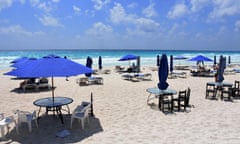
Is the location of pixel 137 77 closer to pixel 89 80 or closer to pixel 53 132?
pixel 89 80

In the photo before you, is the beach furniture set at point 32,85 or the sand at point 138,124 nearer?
the sand at point 138,124

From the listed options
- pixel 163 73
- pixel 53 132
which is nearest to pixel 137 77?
pixel 163 73

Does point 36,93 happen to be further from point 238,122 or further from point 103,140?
point 238,122

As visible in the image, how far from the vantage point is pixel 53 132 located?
593 cm

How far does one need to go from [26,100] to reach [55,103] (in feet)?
11.4

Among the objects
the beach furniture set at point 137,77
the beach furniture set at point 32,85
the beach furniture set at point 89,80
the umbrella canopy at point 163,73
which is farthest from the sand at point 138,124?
the beach furniture set at point 137,77

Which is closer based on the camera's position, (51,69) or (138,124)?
(51,69)

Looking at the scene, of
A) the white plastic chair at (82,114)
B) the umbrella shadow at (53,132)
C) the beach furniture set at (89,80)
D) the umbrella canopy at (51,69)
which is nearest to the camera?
the umbrella shadow at (53,132)

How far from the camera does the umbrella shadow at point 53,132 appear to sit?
5.42 m

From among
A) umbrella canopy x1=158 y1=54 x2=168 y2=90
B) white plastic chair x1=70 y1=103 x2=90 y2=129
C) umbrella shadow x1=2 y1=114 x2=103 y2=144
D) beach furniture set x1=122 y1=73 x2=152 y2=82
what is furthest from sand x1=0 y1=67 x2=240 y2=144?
beach furniture set x1=122 y1=73 x2=152 y2=82

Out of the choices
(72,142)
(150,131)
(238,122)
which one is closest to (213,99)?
(238,122)

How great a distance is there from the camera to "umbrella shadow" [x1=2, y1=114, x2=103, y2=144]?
5.42m

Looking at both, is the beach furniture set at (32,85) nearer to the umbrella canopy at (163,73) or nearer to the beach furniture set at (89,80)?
the beach furniture set at (89,80)

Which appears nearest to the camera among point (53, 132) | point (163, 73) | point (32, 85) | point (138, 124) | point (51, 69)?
point (51, 69)
